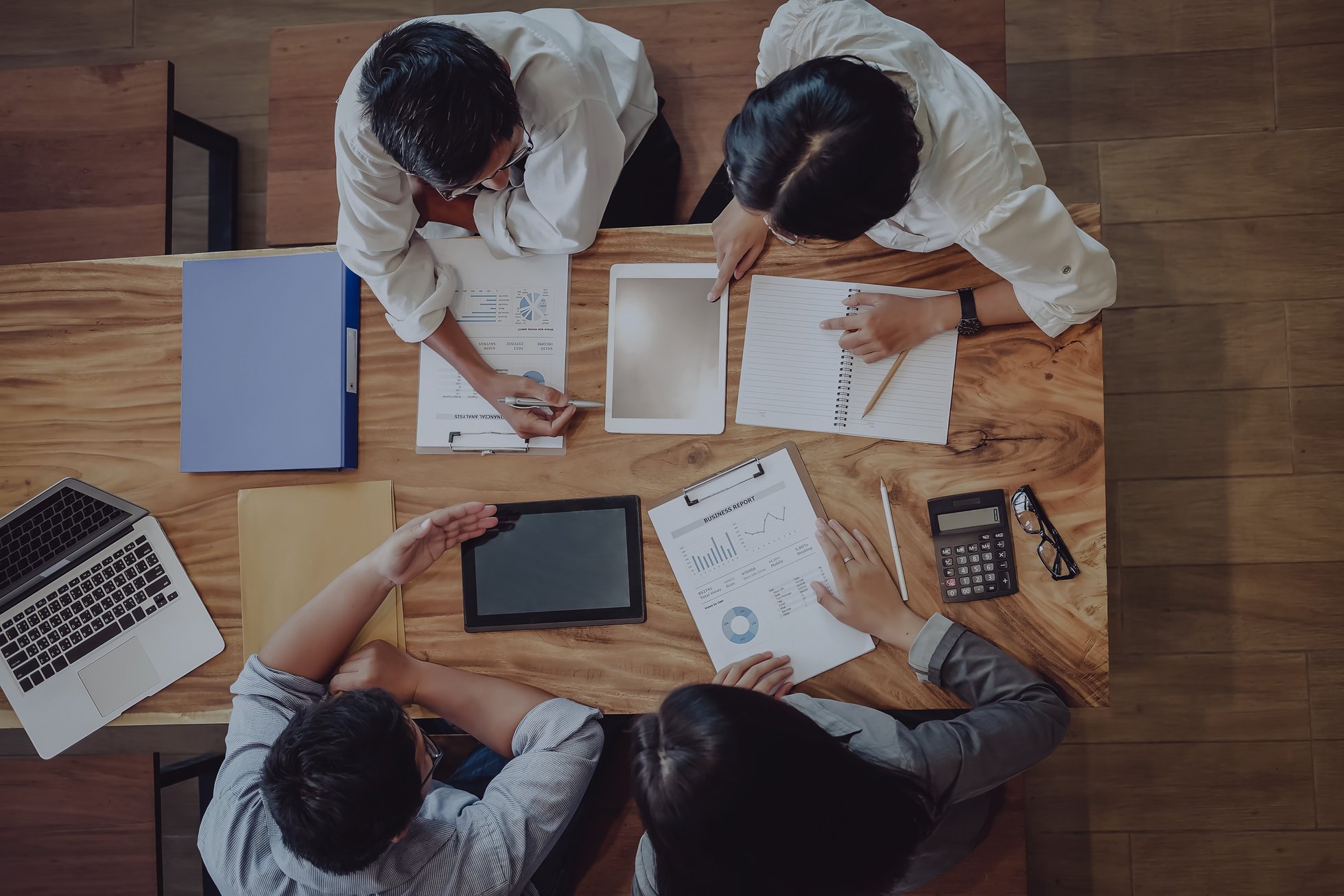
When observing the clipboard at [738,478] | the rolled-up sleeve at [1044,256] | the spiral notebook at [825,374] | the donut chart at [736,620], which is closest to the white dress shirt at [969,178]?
the rolled-up sleeve at [1044,256]

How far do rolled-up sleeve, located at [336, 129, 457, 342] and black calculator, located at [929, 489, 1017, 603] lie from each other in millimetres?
765

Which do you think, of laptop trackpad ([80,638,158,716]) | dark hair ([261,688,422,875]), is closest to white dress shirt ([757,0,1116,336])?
dark hair ([261,688,422,875])

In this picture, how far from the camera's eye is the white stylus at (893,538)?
1095 mm

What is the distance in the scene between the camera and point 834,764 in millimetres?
920

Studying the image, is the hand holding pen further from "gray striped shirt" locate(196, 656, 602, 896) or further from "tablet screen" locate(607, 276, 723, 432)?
"gray striped shirt" locate(196, 656, 602, 896)

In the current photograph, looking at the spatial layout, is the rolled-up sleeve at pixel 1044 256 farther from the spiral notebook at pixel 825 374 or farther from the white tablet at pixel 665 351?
the white tablet at pixel 665 351

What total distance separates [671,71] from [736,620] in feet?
3.01

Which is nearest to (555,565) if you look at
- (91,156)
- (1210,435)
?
(91,156)

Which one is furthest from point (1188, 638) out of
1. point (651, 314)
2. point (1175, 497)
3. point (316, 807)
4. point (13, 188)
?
point (13, 188)

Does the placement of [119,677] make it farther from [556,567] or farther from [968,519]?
[968,519]

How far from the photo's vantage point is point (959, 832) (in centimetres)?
111

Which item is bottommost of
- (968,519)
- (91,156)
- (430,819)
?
(430,819)

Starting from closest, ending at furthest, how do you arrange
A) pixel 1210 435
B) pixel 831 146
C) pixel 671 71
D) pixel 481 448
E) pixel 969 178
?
1. pixel 831 146
2. pixel 969 178
3. pixel 481 448
4. pixel 671 71
5. pixel 1210 435

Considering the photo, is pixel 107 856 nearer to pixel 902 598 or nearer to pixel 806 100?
pixel 902 598
